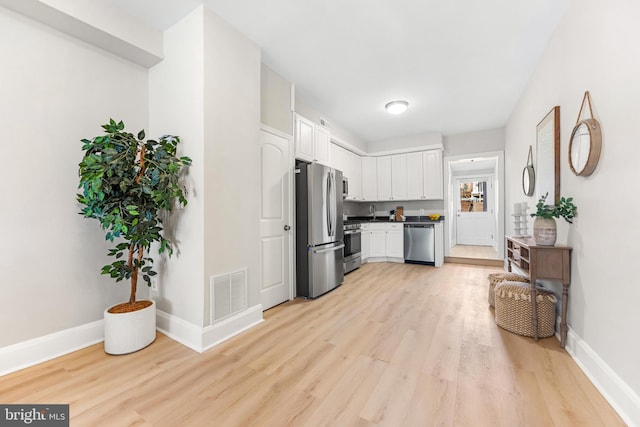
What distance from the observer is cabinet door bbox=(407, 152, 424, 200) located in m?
5.73

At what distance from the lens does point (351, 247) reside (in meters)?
4.76

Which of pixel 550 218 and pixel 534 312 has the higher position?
pixel 550 218

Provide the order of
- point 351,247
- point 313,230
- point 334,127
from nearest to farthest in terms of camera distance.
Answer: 1. point 313,230
2. point 351,247
3. point 334,127

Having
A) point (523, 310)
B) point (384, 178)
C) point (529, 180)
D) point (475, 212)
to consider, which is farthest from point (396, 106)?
point (475, 212)

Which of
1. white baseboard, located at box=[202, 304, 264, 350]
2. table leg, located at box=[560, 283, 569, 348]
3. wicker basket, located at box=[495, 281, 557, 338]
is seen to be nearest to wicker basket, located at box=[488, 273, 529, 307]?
wicker basket, located at box=[495, 281, 557, 338]

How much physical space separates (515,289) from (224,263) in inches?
104

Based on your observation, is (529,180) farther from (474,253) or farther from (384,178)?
(474,253)

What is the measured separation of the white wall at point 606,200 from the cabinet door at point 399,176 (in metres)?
3.63

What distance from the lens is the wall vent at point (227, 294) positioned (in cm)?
221

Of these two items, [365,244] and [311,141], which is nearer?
[311,141]

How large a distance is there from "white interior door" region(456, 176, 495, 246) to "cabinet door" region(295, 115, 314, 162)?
6791mm

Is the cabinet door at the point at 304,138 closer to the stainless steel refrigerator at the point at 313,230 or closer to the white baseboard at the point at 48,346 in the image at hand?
the stainless steel refrigerator at the point at 313,230

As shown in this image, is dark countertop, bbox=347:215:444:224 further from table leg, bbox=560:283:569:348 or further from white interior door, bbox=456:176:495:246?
white interior door, bbox=456:176:495:246

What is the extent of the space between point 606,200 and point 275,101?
3.07 m
